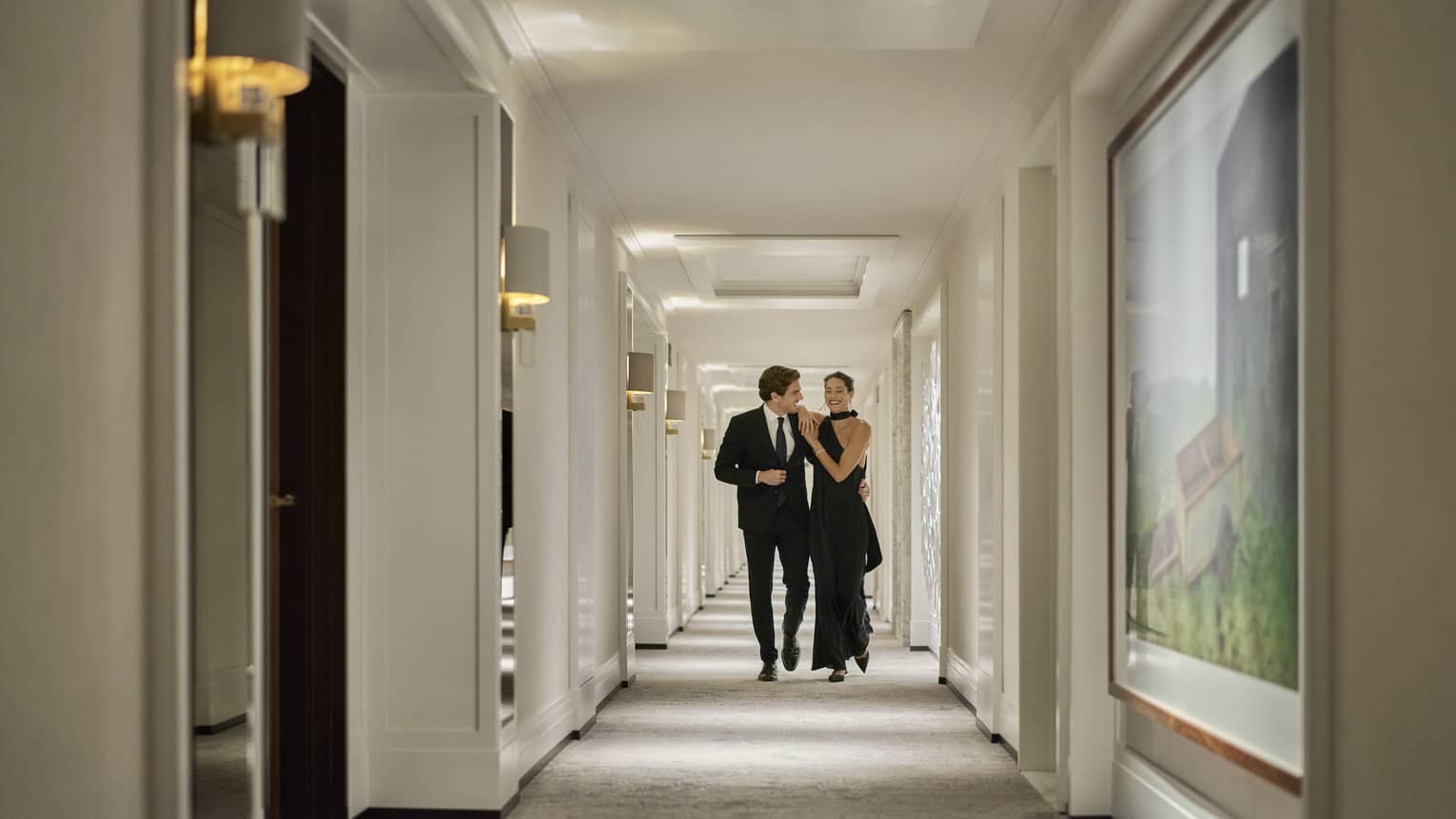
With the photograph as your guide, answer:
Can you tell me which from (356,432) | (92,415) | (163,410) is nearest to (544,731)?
(356,432)

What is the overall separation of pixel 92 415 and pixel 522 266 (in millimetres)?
2466

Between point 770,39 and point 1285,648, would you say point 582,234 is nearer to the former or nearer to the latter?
point 770,39

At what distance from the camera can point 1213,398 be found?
122 inches

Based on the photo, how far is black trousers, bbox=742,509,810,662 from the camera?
7.47 m

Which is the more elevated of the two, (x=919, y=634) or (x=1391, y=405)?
(x=1391, y=405)

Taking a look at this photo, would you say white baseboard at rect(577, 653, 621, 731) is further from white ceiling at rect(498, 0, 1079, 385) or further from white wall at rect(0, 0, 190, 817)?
white wall at rect(0, 0, 190, 817)

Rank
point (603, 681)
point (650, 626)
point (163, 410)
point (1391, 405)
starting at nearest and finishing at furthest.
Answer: point (163, 410), point (1391, 405), point (603, 681), point (650, 626)

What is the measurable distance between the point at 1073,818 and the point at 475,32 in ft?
9.48

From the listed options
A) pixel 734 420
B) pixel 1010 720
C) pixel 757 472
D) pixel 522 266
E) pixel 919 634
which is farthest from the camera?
pixel 919 634

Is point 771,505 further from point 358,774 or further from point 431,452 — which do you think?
point 358,774

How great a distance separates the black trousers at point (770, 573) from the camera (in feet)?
24.5

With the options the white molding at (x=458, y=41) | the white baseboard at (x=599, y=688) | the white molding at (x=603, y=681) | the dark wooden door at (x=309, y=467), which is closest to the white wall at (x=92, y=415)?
the white molding at (x=458, y=41)

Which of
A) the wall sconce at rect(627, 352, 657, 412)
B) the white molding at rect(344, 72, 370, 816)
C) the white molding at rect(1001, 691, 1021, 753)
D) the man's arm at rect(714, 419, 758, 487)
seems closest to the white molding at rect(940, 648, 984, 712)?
the white molding at rect(1001, 691, 1021, 753)

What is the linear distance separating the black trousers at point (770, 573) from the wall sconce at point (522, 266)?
11.6 feet
